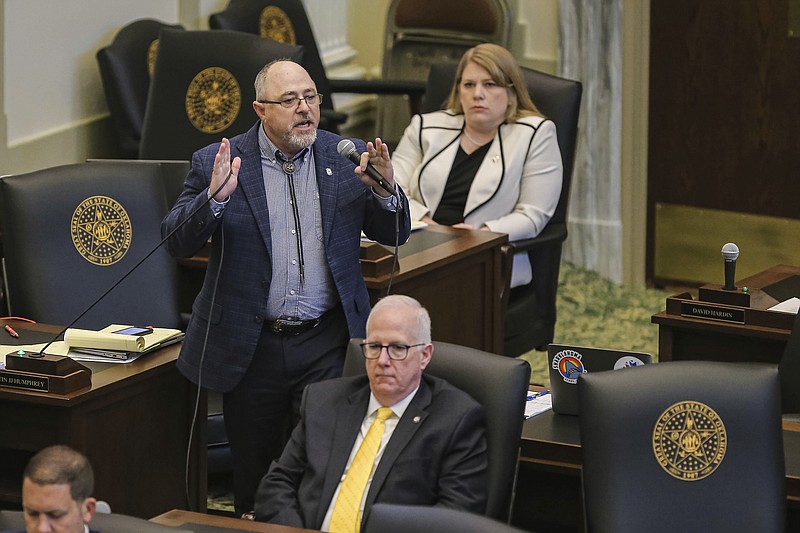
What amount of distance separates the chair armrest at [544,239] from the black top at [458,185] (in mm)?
284

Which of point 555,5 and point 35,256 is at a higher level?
point 555,5

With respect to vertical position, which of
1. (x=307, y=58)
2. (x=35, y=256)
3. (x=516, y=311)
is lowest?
(x=516, y=311)

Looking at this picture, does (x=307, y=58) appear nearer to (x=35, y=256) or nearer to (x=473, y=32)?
(x=473, y=32)

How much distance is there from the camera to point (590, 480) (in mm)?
3020

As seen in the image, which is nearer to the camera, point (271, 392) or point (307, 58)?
point (271, 392)

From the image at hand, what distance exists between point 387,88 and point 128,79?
115 cm

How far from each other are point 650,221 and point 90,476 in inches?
182

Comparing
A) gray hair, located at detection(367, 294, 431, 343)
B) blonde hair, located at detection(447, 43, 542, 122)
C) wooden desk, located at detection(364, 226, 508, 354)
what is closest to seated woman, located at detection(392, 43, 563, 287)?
blonde hair, located at detection(447, 43, 542, 122)

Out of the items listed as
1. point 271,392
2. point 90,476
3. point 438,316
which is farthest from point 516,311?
point 90,476

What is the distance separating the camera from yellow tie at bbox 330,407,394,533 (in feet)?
10.3

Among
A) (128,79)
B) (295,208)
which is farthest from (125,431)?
(128,79)

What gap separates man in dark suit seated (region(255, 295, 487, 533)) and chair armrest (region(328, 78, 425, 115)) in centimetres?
318

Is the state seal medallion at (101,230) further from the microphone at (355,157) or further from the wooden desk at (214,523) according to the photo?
the wooden desk at (214,523)

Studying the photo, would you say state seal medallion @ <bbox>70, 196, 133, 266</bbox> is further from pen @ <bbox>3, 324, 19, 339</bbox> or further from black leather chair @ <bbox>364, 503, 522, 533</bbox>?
black leather chair @ <bbox>364, 503, 522, 533</bbox>
